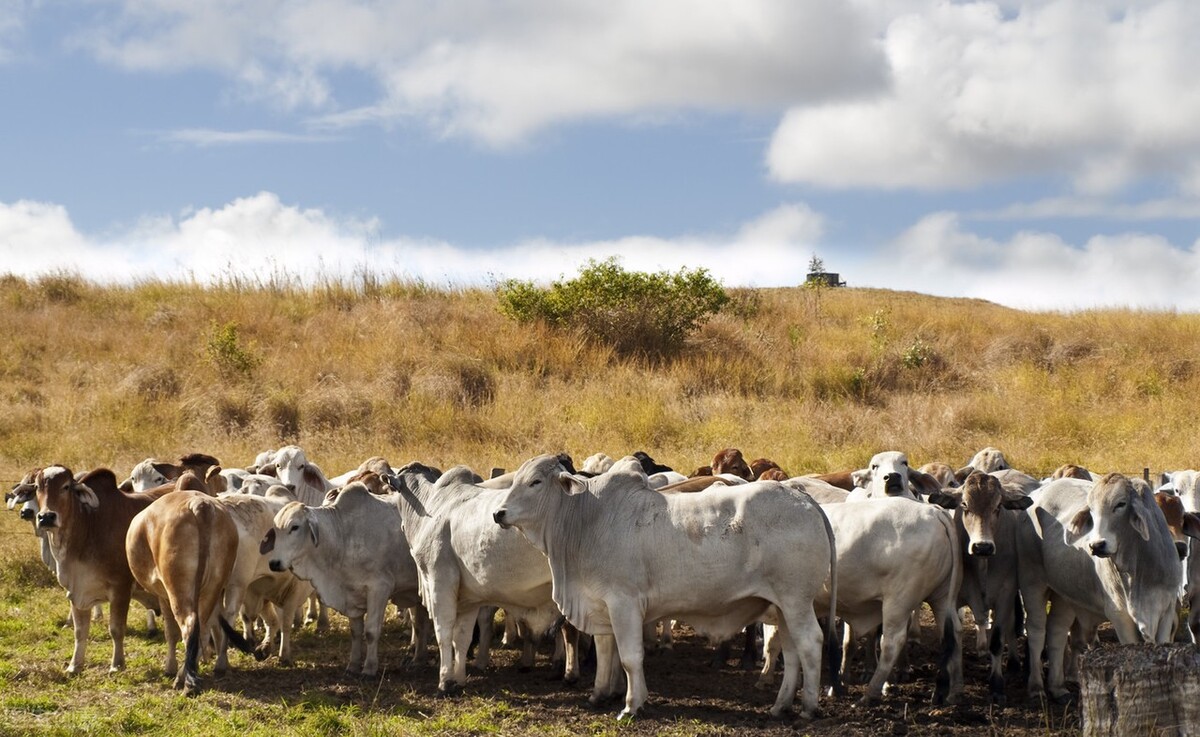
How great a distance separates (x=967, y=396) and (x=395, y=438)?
39.3 feet

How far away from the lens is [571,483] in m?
9.63

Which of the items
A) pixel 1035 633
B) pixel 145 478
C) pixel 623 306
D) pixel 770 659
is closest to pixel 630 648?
pixel 770 659

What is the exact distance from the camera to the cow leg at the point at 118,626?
10977mm

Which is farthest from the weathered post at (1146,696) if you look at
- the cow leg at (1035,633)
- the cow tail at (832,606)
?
the cow leg at (1035,633)

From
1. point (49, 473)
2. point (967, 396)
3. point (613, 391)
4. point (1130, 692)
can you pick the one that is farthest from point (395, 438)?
point (1130, 692)

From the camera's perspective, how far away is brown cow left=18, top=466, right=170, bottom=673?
11.0m

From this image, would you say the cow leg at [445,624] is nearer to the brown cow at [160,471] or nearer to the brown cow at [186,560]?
the brown cow at [186,560]

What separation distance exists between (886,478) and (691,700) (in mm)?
3032

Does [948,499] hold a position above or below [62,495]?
above

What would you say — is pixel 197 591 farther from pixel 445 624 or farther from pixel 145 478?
pixel 145 478

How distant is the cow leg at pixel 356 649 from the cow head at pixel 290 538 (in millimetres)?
778

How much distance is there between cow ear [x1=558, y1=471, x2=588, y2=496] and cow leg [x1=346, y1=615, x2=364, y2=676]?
106 inches

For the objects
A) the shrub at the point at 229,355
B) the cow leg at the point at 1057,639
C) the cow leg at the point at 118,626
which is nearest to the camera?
the cow leg at the point at 1057,639

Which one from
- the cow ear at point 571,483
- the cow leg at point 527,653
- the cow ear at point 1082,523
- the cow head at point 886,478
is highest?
the cow head at point 886,478
